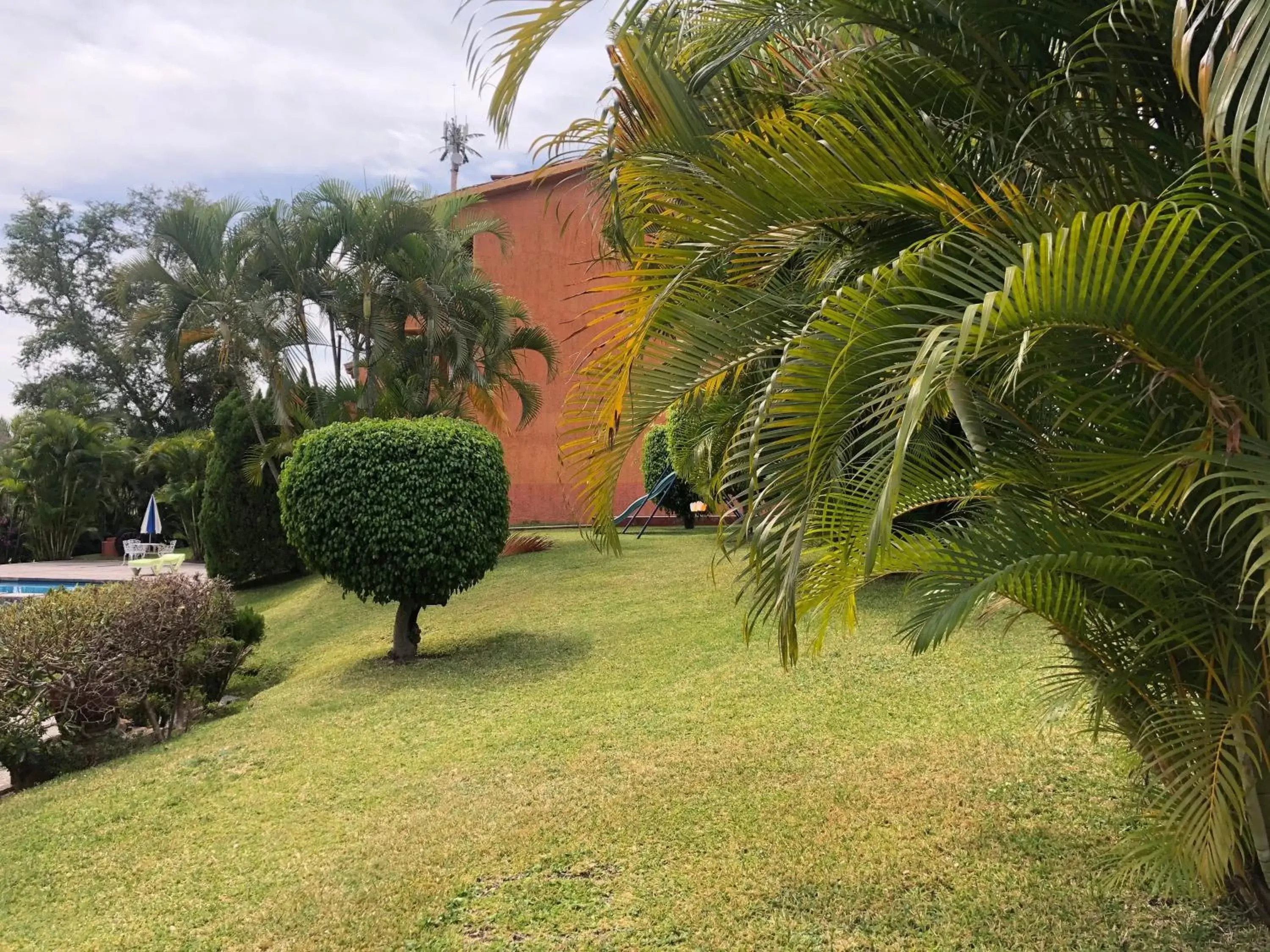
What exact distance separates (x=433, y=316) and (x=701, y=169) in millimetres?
12992

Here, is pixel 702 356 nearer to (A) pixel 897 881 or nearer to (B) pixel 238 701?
(A) pixel 897 881

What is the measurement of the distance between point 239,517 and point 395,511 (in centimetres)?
903

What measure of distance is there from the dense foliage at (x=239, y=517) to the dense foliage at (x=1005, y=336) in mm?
13811

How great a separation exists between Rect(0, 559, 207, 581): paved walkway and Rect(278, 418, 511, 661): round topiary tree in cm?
982

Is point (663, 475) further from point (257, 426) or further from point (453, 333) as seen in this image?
point (257, 426)

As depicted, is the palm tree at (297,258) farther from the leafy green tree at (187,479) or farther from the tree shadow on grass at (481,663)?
the tree shadow on grass at (481,663)

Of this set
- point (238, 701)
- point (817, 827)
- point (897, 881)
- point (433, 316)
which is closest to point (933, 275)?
point (897, 881)

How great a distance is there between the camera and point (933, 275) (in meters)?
2.41

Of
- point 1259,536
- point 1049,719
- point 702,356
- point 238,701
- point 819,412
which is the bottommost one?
point 238,701

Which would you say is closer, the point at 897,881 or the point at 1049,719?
the point at 897,881

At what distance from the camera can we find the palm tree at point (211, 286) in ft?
51.2

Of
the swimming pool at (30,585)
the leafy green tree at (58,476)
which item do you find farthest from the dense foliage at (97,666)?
the leafy green tree at (58,476)

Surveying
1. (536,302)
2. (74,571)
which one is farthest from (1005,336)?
(74,571)

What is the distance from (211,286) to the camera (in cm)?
1584
